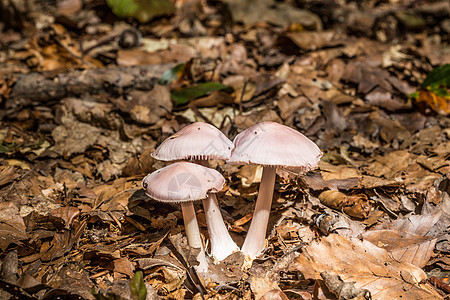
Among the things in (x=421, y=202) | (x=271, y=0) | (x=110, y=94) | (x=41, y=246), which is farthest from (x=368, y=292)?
(x=271, y=0)

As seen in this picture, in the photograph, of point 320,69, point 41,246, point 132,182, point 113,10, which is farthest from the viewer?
point 113,10

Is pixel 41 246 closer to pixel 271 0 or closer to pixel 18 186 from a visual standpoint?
pixel 18 186

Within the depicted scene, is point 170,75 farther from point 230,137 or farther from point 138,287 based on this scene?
point 138,287

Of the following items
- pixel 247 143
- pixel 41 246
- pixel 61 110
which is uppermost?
pixel 247 143

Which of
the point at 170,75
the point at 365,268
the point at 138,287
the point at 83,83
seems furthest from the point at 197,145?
the point at 83,83

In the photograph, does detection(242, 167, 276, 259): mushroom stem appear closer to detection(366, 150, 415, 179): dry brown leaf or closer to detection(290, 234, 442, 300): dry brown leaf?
detection(290, 234, 442, 300): dry brown leaf

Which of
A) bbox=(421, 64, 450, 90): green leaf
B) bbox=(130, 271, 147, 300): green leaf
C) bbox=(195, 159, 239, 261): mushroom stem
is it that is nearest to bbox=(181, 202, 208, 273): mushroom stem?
bbox=(195, 159, 239, 261): mushroom stem
